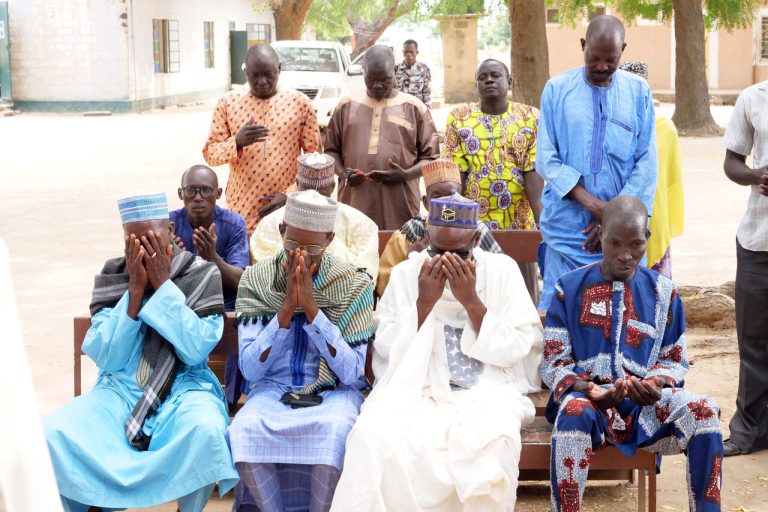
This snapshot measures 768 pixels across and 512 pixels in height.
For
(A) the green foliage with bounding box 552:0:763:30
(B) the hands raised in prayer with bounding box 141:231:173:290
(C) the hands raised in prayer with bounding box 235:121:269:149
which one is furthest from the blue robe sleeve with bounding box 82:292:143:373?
(A) the green foliage with bounding box 552:0:763:30

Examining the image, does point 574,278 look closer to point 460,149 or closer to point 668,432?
point 668,432

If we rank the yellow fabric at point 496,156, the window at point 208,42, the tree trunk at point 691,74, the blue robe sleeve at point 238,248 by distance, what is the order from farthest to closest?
the window at point 208,42 < the tree trunk at point 691,74 < the yellow fabric at point 496,156 < the blue robe sleeve at point 238,248

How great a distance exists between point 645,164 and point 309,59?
18.6 metres

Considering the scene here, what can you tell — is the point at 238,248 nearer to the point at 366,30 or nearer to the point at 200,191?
the point at 200,191

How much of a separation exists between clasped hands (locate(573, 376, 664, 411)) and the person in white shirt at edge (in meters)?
1.53

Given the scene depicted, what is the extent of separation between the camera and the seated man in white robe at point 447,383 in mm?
4137

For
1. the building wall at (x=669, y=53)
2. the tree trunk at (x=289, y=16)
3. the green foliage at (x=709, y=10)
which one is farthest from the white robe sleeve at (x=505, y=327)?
the building wall at (x=669, y=53)

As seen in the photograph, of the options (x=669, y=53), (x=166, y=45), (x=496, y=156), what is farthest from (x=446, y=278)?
(x=669, y=53)

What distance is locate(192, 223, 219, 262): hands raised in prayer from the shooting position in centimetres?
531

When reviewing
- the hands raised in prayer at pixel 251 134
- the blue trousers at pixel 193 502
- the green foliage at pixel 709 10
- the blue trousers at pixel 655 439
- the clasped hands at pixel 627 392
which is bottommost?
the blue trousers at pixel 193 502

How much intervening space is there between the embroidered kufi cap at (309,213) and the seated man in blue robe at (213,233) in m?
0.79

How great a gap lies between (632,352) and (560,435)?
560mm

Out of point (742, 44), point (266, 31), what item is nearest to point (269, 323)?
point (742, 44)

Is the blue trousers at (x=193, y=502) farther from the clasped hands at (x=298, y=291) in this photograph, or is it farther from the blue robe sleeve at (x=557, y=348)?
the blue robe sleeve at (x=557, y=348)
